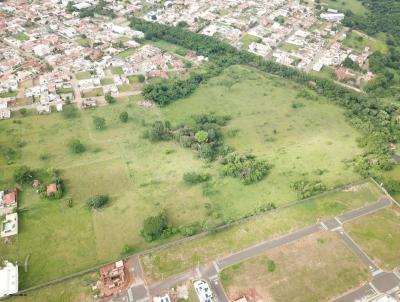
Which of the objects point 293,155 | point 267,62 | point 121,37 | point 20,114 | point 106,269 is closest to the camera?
point 106,269

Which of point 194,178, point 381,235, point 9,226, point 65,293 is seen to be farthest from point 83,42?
point 381,235

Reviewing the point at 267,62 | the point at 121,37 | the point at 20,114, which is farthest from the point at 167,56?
the point at 20,114

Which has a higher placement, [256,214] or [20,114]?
[256,214]

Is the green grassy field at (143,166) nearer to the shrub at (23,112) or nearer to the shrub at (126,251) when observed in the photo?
the shrub at (126,251)

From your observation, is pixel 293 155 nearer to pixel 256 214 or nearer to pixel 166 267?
pixel 256 214

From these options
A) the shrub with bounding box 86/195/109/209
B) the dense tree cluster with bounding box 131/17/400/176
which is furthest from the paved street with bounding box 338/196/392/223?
the shrub with bounding box 86/195/109/209

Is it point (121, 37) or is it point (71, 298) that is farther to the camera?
point (121, 37)

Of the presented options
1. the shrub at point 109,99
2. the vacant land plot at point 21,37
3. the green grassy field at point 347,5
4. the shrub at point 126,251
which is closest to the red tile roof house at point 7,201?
the shrub at point 126,251
